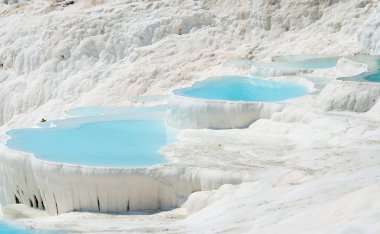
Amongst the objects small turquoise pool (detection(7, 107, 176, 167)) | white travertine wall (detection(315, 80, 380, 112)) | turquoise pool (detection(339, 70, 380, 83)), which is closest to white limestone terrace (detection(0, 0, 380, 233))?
white travertine wall (detection(315, 80, 380, 112))

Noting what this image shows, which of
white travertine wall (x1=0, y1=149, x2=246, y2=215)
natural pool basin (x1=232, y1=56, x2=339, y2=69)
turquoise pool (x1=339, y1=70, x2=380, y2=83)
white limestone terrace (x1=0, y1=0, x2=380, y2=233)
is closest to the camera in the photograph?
white limestone terrace (x1=0, y1=0, x2=380, y2=233)

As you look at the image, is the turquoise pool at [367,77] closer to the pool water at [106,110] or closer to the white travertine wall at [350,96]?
the white travertine wall at [350,96]

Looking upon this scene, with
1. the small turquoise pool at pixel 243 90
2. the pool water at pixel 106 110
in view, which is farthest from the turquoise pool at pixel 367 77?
the pool water at pixel 106 110

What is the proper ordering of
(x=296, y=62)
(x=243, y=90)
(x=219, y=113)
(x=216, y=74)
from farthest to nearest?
(x=216, y=74), (x=296, y=62), (x=243, y=90), (x=219, y=113)

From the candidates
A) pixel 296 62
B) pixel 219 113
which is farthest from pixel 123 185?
pixel 296 62

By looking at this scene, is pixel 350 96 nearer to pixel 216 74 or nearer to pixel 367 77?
pixel 367 77

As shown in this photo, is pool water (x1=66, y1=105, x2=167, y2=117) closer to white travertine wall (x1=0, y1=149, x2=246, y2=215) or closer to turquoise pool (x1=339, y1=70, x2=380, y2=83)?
turquoise pool (x1=339, y1=70, x2=380, y2=83)
